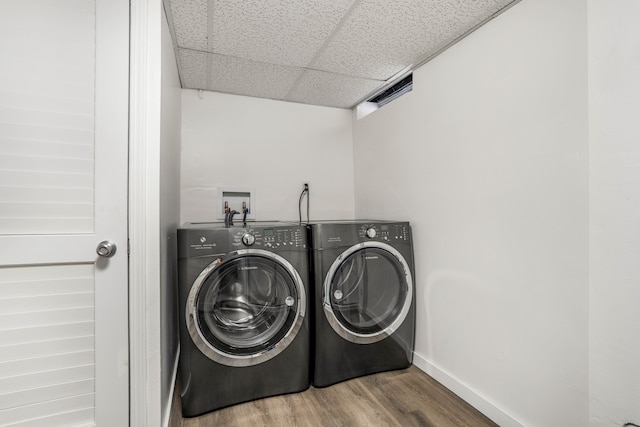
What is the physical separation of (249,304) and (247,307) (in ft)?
0.07

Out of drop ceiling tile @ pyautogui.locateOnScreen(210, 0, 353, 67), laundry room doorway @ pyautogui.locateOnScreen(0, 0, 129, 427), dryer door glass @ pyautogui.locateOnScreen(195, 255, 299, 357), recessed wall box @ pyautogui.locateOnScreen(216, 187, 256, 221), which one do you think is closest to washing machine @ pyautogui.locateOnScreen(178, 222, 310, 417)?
dryer door glass @ pyautogui.locateOnScreen(195, 255, 299, 357)

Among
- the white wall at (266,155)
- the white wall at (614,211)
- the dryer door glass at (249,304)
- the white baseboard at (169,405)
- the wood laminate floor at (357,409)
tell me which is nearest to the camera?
the white wall at (614,211)

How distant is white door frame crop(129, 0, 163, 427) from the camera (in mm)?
1162

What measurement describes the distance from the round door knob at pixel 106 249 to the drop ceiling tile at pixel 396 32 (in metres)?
1.53

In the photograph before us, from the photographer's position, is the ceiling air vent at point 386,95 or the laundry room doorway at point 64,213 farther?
the ceiling air vent at point 386,95

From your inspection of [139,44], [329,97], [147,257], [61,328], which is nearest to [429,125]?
[329,97]

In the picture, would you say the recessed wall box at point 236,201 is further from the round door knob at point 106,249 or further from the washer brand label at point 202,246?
the round door knob at point 106,249

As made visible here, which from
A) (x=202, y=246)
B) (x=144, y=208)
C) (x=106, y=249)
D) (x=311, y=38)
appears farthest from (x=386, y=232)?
(x=106, y=249)

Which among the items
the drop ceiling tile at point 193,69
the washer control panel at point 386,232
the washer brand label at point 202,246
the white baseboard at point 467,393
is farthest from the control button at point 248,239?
the white baseboard at point 467,393

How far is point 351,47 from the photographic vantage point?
5.55 ft

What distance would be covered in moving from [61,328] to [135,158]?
2.41 ft

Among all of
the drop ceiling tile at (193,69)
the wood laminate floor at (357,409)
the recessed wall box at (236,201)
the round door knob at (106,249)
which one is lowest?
the wood laminate floor at (357,409)

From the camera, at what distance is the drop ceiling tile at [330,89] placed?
211 cm

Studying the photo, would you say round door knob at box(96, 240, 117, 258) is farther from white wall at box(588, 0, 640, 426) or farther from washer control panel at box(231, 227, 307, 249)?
white wall at box(588, 0, 640, 426)
